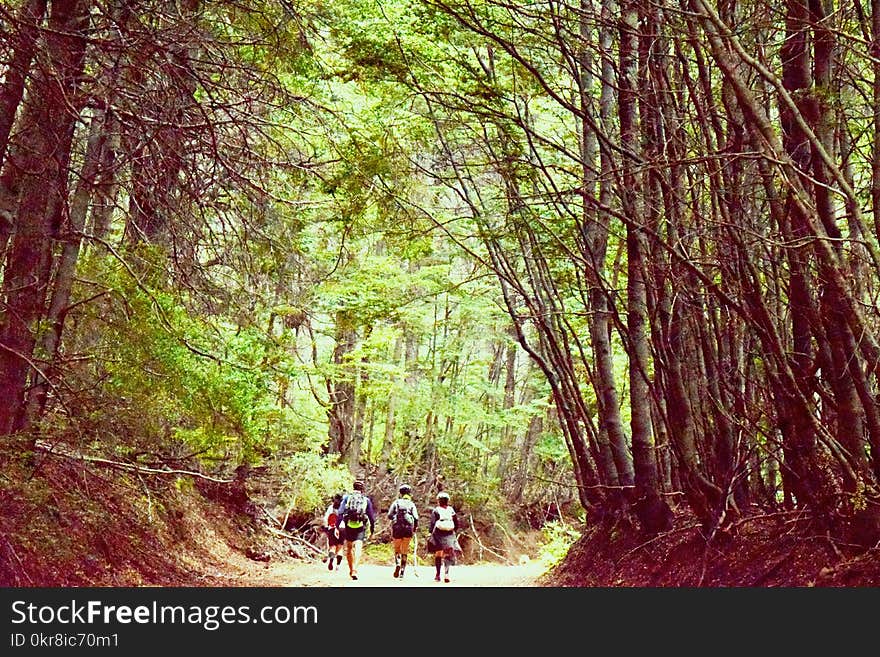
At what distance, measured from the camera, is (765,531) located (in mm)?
7016

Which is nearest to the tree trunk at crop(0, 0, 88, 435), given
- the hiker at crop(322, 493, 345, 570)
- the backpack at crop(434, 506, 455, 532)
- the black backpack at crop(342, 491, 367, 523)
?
the black backpack at crop(342, 491, 367, 523)

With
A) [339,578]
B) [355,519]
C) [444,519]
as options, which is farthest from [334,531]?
[444,519]

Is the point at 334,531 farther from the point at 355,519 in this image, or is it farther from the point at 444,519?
the point at 444,519

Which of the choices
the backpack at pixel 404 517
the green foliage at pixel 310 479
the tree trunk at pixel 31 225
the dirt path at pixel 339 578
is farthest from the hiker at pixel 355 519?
the tree trunk at pixel 31 225

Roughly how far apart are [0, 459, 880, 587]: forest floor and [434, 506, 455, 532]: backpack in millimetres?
1180

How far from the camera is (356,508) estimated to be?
12039 mm

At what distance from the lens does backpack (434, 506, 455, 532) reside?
11.9 m

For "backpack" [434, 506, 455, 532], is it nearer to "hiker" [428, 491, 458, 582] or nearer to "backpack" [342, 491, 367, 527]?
"hiker" [428, 491, 458, 582]

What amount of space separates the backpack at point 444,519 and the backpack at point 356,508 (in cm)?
113

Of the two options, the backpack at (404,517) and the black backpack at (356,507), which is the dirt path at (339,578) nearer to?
the backpack at (404,517)

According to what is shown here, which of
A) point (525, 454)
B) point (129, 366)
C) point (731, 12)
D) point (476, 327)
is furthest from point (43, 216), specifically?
point (525, 454)

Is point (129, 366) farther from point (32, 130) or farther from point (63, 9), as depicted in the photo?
point (63, 9)

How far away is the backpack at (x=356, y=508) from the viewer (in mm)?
12039

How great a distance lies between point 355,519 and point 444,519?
1393 millimetres
